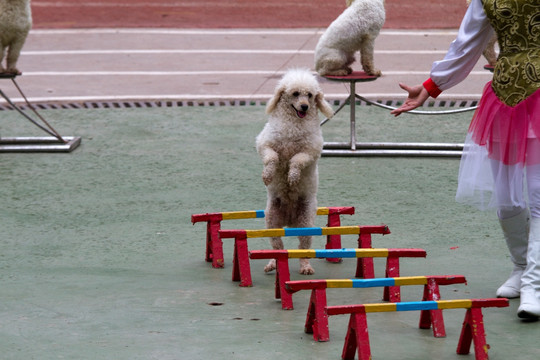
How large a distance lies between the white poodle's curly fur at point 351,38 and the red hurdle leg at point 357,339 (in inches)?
192

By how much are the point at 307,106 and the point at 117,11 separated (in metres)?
13.7

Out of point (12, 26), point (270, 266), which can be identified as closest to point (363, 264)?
point (270, 266)

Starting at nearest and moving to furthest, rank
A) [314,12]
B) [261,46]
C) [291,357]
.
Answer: [291,357] → [261,46] → [314,12]

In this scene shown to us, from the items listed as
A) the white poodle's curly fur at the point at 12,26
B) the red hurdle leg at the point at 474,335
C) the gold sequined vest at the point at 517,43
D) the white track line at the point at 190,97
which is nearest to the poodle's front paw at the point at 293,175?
the gold sequined vest at the point at 517,43

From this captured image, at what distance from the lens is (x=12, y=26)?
9344 mm

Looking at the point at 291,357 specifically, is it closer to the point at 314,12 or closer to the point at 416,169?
the point at 416,169

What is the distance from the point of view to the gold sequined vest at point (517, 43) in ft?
17.7

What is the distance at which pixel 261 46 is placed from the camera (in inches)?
615

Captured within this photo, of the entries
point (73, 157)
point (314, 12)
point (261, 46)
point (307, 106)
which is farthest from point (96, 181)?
point (314, 12)

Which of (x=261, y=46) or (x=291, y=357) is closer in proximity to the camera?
(x=291, y=357)

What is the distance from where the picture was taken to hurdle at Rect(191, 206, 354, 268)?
6.46 meters

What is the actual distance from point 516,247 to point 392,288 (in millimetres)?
795

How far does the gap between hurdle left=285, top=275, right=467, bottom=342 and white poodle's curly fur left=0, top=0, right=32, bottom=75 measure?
518 centimetres

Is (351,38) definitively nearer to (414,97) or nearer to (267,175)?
(267,175)
